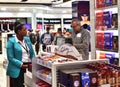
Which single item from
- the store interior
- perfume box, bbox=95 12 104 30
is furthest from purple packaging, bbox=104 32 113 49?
perfume box, bbox=95 12 104 30

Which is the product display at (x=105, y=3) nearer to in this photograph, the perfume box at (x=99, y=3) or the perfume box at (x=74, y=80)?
the perfume box at (x=99, y=3)

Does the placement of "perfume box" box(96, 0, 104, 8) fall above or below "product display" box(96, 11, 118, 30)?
above

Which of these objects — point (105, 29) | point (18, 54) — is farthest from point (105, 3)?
point (18, 54)

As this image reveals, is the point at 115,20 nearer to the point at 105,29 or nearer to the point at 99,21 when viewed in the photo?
the point at 105,29

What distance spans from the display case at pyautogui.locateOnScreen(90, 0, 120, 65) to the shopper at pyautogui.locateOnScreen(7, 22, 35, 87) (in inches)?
67.0

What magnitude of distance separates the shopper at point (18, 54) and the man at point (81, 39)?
137 centimetres

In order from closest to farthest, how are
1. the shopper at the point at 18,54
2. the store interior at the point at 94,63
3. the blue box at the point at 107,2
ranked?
the store interior at the point at 94,63
the shopper at the point at 18,54
the blue box at the point at 107,2

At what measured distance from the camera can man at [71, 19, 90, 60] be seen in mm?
5426

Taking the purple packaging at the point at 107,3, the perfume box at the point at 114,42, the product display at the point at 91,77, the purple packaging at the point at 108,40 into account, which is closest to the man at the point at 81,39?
the purple packaging at the point at 108,40

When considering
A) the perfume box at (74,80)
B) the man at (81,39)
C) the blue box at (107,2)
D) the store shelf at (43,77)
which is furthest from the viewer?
the man at (81,39)

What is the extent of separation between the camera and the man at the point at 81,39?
5.43 meters

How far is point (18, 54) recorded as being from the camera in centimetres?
425

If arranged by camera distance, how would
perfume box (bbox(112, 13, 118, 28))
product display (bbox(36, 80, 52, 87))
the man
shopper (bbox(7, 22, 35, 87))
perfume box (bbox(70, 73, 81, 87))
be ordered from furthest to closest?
the man < perfume box (bbox(112, 13, 118, 28)) < shopper (bbox(7, 22, 35, 87)) < product display (bbox(36, 80, 52, 87)) < perfume box (bbox(70, 73, 81, 87))

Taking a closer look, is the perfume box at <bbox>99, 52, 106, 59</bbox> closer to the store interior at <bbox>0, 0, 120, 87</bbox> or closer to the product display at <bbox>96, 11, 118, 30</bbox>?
the store interior at <bbox>0, 0, 120, 87</bbox>
